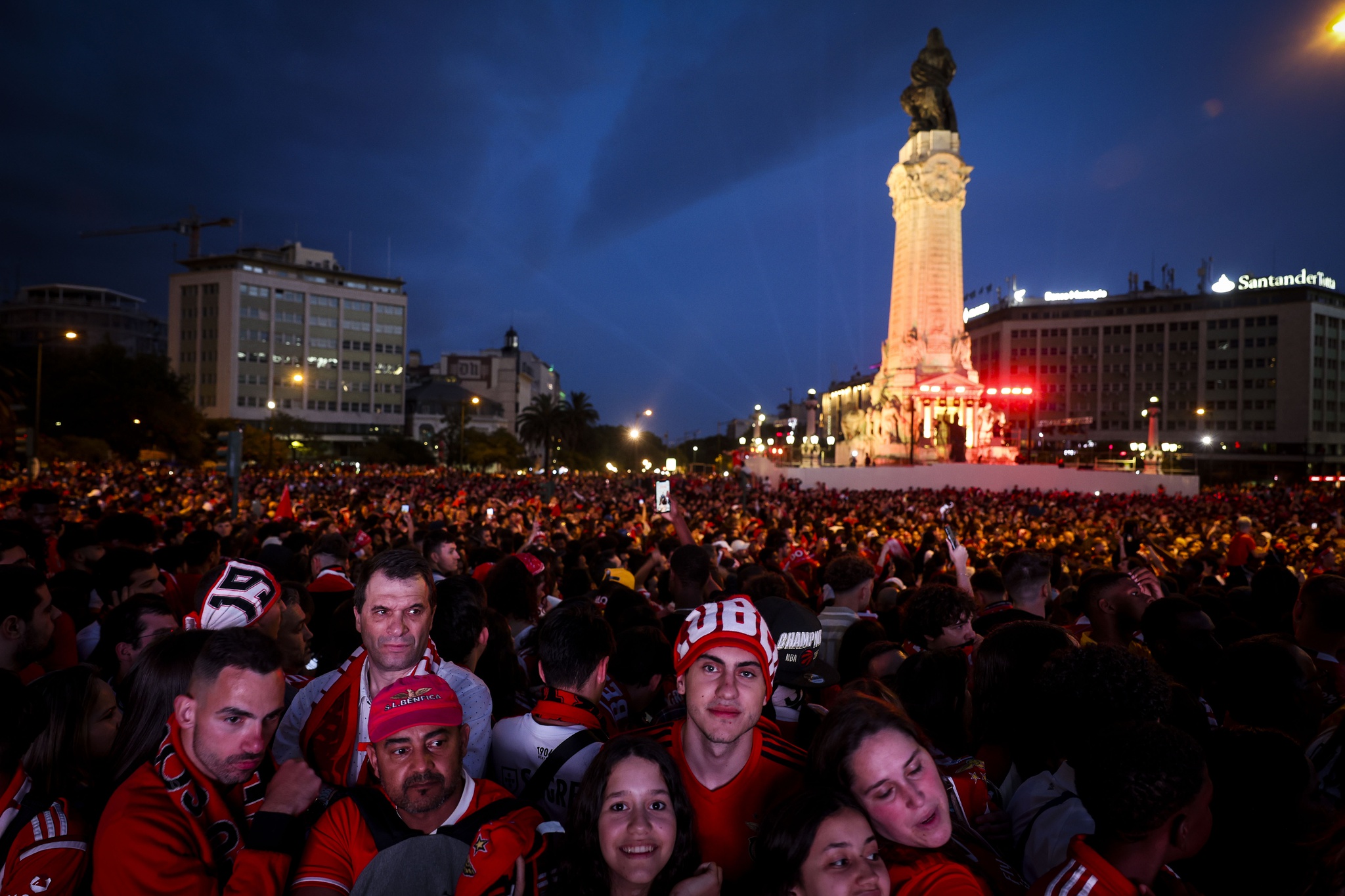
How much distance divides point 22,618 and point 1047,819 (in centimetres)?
493

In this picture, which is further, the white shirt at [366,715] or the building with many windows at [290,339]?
the building with many windows at [290,339]

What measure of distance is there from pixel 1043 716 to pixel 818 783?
4.10 feet

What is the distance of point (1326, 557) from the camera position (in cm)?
960

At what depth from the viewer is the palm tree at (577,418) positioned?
83.6m

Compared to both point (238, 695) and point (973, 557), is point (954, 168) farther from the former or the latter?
point (238, 695)

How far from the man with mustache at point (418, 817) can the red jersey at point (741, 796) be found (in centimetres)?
59

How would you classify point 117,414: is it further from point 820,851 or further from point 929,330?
point 820,851

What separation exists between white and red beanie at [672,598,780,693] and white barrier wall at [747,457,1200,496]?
34.3m

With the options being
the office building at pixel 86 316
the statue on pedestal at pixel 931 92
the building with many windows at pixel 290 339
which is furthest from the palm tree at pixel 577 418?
the office building at pixel 86 316

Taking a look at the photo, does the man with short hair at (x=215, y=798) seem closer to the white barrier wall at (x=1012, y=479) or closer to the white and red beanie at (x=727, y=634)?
the white and red beanie at (x=727, y=634)

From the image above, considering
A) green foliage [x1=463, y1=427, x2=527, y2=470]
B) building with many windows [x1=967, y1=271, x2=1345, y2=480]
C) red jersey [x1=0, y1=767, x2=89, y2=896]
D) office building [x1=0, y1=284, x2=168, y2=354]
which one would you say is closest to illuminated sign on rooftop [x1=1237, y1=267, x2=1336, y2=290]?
building with many windows [x1=967, y1=271, x2=1345, y2=480]

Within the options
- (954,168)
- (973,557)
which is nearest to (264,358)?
(954,168)

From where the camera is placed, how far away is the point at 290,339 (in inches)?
3962

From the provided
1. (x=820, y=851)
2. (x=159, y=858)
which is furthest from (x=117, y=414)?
(x=820, y=851)
